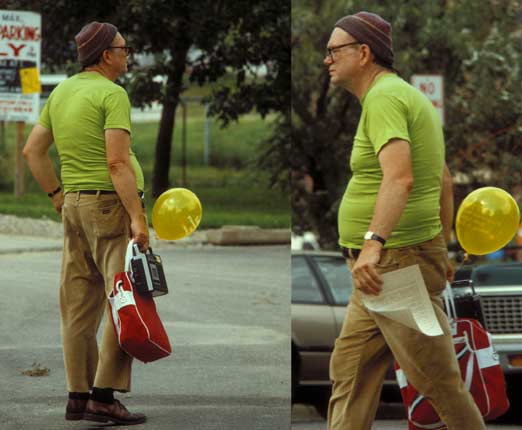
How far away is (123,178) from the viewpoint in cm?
555

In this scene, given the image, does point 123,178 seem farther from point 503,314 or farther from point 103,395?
point 503,314

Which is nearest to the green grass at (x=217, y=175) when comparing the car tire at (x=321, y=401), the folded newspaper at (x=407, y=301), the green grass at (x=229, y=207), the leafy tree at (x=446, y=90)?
the green grass at (x=229, y=207)

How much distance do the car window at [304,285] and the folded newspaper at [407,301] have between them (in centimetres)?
366

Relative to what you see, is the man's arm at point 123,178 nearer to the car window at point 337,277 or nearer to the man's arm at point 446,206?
the man's arm at point 446,206

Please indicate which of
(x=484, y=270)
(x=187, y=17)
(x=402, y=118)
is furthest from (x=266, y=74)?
(x=402, y=118)

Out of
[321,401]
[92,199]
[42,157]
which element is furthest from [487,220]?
[321,401]

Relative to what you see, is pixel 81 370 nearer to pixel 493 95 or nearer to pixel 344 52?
pixel 344 52

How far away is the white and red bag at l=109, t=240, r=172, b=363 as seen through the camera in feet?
17.9

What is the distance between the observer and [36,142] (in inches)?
228

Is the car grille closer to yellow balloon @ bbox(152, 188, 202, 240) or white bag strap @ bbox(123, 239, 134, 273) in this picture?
yellow balloon @ bbox(152, 188, 202, 240)

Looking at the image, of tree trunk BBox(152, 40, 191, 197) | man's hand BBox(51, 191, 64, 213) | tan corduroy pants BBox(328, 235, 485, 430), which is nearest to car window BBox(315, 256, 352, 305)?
tree trunk BBox(152, 40, 191, 197)

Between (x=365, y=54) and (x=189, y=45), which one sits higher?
(x=365, y=54)

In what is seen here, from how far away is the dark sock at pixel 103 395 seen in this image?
19.3ft

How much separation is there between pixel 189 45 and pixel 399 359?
10.2 feet
